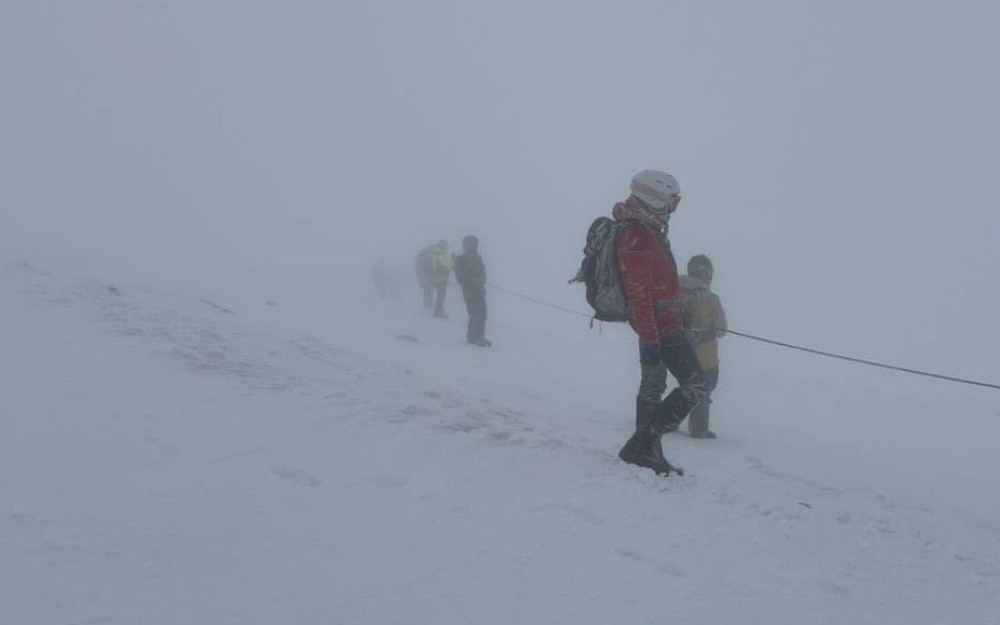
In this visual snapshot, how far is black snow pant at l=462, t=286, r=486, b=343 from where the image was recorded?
15.5m

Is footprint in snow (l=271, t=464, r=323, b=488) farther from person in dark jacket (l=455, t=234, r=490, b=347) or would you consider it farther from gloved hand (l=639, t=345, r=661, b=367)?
person in dark jacket (l=455, t=234, r=490, b=347)

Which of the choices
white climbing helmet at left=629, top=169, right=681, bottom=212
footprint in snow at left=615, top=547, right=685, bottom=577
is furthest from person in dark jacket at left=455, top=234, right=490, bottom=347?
footprint in snow at left=615, top=547, right=685, bottom=577

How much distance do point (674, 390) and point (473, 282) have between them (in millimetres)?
9456

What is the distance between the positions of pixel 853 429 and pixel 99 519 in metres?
10.7

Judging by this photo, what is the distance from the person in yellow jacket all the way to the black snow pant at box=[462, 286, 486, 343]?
721cm

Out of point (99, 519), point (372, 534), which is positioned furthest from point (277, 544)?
point (99, 519)

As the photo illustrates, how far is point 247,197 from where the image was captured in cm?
14850

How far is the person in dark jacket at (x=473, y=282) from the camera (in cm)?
1511

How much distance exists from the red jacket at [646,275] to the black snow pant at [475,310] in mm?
9576

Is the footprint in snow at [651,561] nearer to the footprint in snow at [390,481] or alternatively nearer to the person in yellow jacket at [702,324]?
the footprint in snow at [390,481]

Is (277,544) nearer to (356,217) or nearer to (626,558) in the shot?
(626,558)

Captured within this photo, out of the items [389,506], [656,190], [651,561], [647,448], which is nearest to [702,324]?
[647,448]

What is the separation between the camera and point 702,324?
27.7 ft

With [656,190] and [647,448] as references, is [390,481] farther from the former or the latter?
[656,190]
